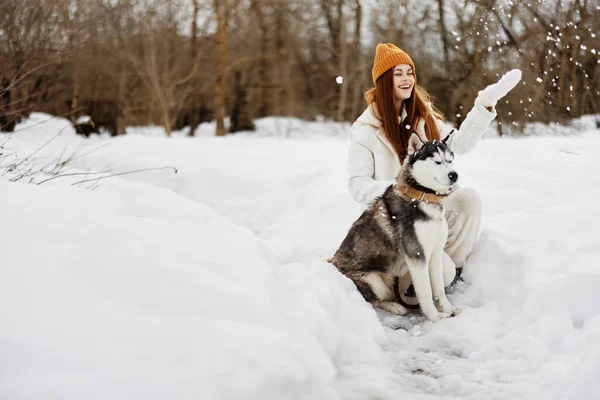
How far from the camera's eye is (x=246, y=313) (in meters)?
2.35

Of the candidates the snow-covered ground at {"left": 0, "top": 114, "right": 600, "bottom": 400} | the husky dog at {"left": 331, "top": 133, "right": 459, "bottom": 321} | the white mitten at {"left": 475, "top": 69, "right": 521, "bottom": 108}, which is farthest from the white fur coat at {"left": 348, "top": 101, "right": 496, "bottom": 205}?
the snow-covered ground at {"left": 0, "top": 114, "right": 600, "bottom": 400}

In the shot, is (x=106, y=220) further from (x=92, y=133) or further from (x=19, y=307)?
(x=92, y=133)

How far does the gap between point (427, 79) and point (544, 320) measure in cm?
1547

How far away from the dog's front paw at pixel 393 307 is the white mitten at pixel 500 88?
1.67 metres

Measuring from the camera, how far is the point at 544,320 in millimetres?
2977

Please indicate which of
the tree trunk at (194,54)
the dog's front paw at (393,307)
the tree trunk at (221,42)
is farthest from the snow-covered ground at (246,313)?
the tree trunk at (194,54)

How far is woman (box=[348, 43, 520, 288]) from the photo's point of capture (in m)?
3.80

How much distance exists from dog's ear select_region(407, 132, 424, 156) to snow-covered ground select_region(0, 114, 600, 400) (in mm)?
1025

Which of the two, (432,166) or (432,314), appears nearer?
(432,166)

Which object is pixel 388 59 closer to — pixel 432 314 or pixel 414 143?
pixel 414 143

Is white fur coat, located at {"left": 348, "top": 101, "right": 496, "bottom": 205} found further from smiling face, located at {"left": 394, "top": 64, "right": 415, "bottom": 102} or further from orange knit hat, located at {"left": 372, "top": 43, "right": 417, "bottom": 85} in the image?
orange knit hat, located at {"left": 372, "top": 43, "right": 417, "bottom": 85}

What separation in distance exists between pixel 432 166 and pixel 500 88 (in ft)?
2.90

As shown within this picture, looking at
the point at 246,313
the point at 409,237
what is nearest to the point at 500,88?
the point at 409,237

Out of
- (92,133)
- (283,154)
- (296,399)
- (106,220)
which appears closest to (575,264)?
(296,399)
